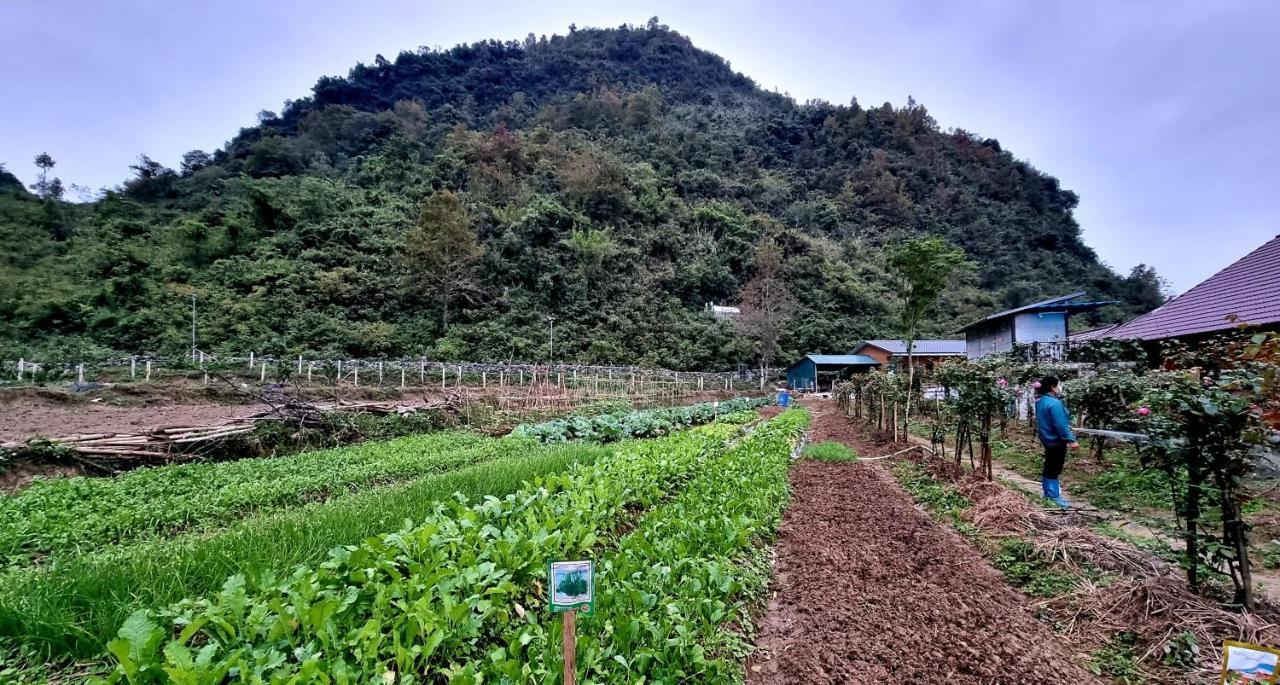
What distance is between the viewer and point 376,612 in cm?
222

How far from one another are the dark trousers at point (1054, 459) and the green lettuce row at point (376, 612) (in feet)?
21.3

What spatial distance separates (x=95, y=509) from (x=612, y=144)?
2537 inches

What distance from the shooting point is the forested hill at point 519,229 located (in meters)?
33.2

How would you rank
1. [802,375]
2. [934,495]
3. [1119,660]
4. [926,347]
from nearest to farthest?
[1119,660] → [934,495] → [926,347] → [802,375]

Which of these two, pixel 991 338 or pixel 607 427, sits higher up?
pixel 991 338

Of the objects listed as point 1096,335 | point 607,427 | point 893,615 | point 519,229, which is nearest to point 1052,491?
point 893,615

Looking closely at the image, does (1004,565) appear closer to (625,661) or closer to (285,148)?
(625,661)

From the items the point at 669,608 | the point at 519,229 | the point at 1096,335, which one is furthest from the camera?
the point at 519,229

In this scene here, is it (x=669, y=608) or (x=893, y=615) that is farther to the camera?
(x=893, y=615)

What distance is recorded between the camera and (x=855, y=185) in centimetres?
7038

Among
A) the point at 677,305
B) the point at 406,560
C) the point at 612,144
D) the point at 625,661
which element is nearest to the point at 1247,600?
the point at 625,661

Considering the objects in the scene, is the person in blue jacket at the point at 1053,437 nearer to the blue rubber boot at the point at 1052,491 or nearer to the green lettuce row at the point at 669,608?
the blue rubber boot at the point at 1052,491

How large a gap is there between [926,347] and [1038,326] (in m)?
16.7

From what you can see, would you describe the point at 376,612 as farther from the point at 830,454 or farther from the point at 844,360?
the point at 844,360
